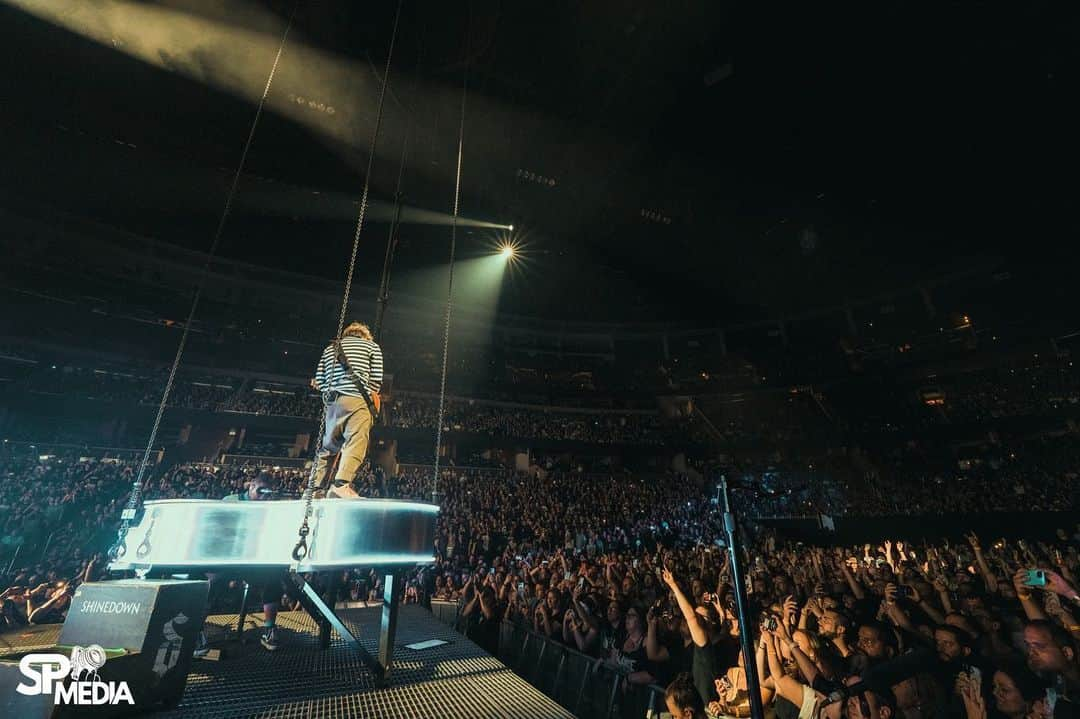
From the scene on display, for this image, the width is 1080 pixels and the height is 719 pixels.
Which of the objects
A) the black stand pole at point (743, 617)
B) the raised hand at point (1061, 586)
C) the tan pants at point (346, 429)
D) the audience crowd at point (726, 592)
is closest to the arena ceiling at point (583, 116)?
the tan pants at point (346, 429)

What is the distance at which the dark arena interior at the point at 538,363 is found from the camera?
2.89 m

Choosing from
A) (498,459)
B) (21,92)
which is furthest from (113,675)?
(498,459)

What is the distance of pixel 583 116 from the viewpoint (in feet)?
32.6

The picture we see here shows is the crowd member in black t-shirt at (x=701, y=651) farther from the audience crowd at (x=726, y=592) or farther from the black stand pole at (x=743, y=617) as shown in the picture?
the black stand pole at (x=743, y=617)

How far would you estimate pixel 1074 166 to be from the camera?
11.7m

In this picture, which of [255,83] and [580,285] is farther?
[580,285]

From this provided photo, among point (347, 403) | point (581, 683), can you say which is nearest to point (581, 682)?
point (581, 683)

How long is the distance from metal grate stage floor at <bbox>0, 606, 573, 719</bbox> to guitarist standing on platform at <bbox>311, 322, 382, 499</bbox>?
4.28 ft

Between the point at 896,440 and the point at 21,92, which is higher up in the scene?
the point at 21,92

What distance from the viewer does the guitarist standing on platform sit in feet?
10.7

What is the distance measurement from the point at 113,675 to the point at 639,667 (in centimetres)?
395

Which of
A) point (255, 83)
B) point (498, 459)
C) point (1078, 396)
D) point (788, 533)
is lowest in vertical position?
point (788, 533)

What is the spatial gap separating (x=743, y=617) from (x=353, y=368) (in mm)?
3031

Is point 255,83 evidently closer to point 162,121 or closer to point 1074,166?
point 162,121
